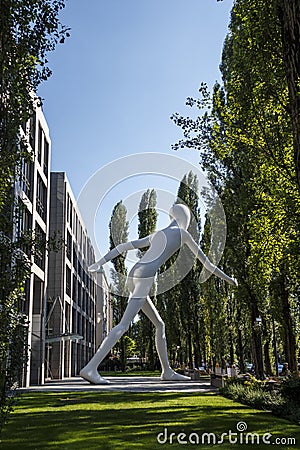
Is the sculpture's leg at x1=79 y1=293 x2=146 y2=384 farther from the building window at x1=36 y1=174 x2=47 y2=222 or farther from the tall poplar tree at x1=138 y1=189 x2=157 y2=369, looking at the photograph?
the tall poplar tree at x1=138 y1=189 x2=157 y2=369

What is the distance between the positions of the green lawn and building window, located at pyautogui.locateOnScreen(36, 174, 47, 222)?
14.2 metres

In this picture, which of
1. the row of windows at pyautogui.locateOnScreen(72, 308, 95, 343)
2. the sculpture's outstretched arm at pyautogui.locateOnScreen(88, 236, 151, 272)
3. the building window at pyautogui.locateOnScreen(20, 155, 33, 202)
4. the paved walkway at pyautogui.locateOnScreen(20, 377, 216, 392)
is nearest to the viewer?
the paved walkway at pyautogui.locateOnScreen(20, 377, 216, 392)

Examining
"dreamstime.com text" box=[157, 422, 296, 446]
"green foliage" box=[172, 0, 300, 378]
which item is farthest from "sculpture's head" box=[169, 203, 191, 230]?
"dreamstime.com text" box=[157, 422, 296, 446]

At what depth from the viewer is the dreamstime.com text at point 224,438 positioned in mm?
8500

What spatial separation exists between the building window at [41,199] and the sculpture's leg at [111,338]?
8.78 m

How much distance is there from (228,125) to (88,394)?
1015 centimetres

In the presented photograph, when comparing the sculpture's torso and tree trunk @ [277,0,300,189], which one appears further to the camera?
the sculpture's torso

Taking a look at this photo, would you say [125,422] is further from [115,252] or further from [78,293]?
[78,293]

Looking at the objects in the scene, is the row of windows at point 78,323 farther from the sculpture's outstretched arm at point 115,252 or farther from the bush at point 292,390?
the bush at point 292,390

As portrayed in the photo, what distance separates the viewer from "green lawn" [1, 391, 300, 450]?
8508 mm

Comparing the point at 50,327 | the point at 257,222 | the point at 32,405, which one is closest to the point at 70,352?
the point at 50,327

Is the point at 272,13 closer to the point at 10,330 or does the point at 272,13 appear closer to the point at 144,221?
the point at 10,330

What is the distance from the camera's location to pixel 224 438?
8820mm

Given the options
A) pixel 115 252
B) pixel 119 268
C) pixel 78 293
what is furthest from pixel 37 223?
pixel 78 293
